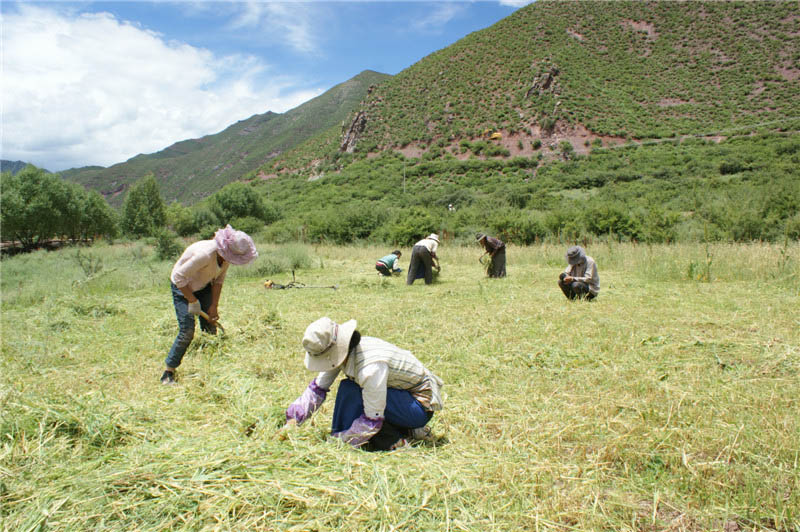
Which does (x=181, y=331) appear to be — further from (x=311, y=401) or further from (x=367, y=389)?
(x=367, y=389)

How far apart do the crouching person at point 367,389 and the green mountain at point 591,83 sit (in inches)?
1598

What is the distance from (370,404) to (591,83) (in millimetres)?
50575

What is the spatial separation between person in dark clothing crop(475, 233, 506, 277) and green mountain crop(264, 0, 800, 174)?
33009 mm

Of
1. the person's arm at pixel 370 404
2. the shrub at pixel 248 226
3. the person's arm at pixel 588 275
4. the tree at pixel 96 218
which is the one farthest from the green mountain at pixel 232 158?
the person's arm at pixel 370 404

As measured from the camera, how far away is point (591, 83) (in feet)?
144

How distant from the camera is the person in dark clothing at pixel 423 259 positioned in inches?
366

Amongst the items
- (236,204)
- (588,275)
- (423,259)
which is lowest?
(588,275)

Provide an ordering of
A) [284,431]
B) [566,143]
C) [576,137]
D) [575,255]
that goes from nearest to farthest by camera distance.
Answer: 1. [284,431]
2. [575,255]
3. [566,143]
4. [576,137]

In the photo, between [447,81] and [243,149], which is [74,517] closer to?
[447,81]

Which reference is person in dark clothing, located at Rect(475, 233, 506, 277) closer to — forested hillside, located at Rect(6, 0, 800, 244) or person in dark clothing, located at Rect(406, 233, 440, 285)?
person in dark clothing, located at Rect(406, 233, 440, 285)

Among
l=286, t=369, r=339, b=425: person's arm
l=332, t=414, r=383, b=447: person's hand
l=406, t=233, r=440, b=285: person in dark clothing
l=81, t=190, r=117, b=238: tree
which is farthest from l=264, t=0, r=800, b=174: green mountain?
l=332, t=414, r=383, b=447: person's hand

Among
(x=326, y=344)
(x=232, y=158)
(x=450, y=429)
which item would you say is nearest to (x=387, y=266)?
(x=450, y=429)

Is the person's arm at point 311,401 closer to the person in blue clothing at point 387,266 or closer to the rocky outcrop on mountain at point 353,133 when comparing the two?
the person in blue clothing at point 387,266

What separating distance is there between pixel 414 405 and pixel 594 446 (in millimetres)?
1096
